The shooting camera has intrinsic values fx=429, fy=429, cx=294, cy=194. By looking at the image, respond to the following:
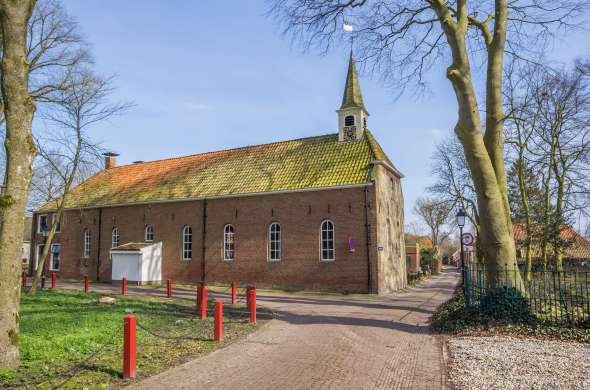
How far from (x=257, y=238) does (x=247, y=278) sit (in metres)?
2.30

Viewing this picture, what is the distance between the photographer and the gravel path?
6.29 metres

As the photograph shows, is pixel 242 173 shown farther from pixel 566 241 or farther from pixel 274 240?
pixel 566 241

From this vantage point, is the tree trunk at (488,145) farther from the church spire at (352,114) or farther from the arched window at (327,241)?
the church spire at (352,114)

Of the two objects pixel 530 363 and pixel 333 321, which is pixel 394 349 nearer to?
pixel 530 363

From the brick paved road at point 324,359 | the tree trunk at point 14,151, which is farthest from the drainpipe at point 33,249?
the tree trunk at point 14,151

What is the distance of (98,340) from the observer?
29.3 ft

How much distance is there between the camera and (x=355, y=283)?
68.7ft

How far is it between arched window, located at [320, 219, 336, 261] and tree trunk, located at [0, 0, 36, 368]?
16.3 meters

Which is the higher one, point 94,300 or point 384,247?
point 384,247

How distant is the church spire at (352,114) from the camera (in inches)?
964

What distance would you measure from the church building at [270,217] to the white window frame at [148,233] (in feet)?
0.22

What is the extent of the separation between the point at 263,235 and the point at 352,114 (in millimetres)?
8577

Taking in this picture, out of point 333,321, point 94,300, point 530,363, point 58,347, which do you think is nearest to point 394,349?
point 530,363

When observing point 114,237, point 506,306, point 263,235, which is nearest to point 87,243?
point 114,237
